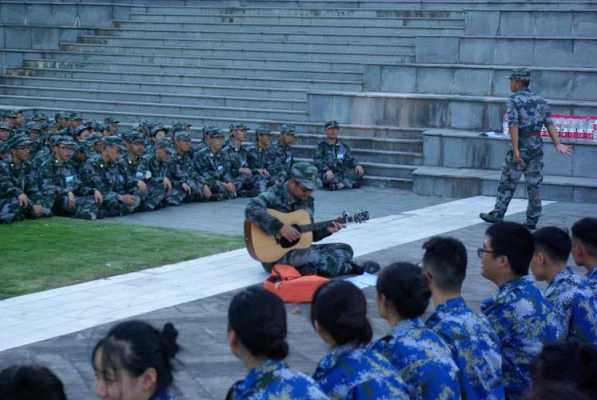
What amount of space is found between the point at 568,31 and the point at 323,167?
6.39m

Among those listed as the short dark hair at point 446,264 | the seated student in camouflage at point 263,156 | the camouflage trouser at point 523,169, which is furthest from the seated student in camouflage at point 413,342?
the seated student in camouflage at point 263,156

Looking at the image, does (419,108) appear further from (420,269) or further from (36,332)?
(420,269)

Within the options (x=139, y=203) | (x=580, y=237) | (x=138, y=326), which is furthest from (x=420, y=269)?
(x=139, y=203)

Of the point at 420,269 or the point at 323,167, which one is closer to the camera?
the point at 420,269

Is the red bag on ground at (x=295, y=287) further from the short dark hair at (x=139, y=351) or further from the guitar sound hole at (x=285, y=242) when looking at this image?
the short dark hair at (x=139, y=351)

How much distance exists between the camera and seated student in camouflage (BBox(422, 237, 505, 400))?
16.2 ft

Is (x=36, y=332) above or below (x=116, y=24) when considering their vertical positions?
below

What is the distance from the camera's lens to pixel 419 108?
20.2m

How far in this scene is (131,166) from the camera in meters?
16.5

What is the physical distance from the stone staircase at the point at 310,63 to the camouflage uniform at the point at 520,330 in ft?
43.9

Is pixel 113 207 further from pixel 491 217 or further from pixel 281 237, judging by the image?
pixel 281 237

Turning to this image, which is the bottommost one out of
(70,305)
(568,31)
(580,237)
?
(70,305)

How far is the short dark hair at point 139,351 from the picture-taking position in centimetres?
384

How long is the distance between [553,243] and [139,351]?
2.96 metres
